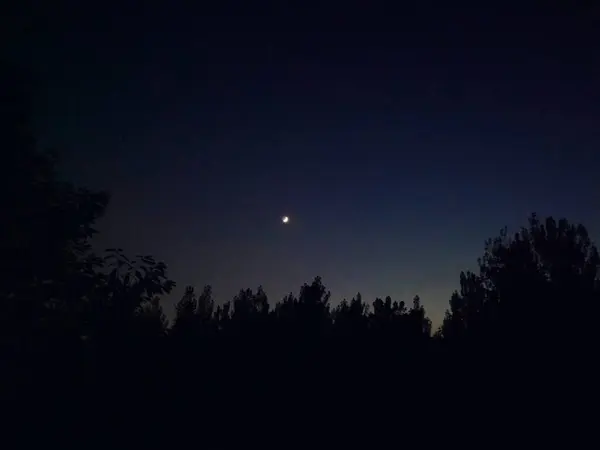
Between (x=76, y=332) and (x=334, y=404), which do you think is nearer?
(x=76, y=332)

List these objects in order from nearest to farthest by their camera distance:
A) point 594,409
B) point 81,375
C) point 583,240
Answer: point 81,375
point 594,409
point 583,240

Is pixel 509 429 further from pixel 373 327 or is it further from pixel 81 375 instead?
pixel 81 375

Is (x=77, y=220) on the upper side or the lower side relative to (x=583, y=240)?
lower

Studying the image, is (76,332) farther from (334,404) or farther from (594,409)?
(594,409)

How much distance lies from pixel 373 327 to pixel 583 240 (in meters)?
16.5

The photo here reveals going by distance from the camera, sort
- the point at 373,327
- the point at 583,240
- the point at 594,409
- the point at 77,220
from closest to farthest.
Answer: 1. the point at 77,220
2. the point at 594,409
3. the point at 373,327
4. the point at 583,240

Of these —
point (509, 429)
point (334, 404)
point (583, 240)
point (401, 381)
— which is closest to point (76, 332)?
point (334, 404)

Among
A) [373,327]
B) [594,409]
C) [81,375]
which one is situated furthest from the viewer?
[373,327]

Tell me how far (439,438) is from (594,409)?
336 cm

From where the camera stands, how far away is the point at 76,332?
5535 millimetres

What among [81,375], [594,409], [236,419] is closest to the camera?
[81,375]

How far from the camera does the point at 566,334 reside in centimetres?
1012

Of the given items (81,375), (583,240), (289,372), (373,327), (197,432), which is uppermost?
(583,240)

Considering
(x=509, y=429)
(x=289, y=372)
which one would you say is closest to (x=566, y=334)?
(x=509, y=429)
